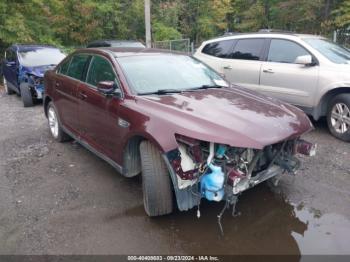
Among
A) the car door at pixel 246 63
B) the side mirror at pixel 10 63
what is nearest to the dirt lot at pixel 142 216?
the car door at pixel 246 63

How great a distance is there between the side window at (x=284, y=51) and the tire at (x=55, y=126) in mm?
4061

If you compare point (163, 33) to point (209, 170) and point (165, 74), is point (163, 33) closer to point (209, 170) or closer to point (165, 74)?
point (165, 74)

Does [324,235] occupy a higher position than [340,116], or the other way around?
[340,116]

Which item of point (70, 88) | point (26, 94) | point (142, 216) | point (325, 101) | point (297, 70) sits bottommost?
point (142, 216)

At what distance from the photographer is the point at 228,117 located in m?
3.36

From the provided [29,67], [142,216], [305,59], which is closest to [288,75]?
Result: [305,59]

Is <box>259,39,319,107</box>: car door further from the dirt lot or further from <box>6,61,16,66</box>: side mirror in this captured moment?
<box>6,61,16,66</box>: side mirror

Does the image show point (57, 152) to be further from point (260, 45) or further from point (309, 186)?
point (260, 45)

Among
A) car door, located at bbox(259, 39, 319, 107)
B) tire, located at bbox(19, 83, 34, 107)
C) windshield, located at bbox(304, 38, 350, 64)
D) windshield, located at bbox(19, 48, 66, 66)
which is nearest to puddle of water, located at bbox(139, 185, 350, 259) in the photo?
car door, located at bbox(259, 39, 319, 107)

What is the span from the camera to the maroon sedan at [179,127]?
10.3ft

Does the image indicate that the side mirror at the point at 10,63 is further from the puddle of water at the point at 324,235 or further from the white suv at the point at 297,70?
the puddle of water at the point at 324,235

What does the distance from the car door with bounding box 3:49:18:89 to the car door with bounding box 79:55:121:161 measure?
629cm

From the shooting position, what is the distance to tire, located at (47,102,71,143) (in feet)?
19.4

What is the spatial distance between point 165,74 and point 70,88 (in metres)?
1.64
